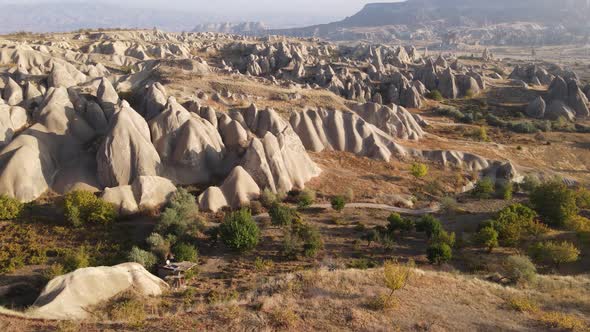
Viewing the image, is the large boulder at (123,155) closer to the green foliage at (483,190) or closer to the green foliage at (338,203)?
the green foliage at (338,203)

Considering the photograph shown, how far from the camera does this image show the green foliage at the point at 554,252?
2598 cm

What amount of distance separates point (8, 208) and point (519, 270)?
33800mm

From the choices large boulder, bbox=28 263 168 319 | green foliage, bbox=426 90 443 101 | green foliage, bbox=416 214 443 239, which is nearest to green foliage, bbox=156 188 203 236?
large boulder, bbox=28 263 168 319

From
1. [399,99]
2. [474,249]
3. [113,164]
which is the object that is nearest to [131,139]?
[113,164]

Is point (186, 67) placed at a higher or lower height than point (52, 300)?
higher

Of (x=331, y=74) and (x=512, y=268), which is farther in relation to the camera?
(x=331, y=74)

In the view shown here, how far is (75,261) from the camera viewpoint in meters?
23.5

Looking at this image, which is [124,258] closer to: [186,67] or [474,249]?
[474,249]

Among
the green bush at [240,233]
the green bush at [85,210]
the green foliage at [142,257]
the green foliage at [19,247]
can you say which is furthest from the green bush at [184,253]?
the green foliage at [19,247]

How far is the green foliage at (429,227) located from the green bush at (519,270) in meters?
5.59

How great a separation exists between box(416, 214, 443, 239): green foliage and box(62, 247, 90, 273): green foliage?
2276 cm

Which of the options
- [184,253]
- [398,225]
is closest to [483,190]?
[398,225]

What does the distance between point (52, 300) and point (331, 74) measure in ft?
276

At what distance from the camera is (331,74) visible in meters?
95.1
